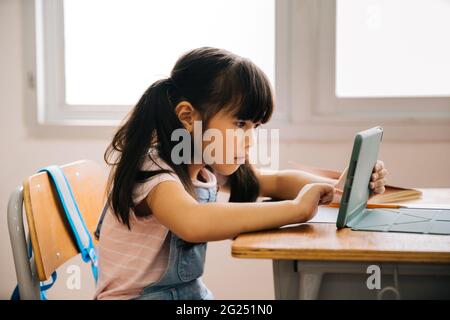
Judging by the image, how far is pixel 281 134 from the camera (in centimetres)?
193

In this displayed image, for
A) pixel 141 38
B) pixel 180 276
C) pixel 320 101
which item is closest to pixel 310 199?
pixel 180 276

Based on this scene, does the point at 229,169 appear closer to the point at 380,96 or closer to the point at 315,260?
the point at 315,260

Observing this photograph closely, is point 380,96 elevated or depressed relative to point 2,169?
elevated

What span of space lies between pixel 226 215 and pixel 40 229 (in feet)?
1.21

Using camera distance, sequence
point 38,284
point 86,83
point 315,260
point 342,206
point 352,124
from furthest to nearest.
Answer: point 86,83, point 352,124, point 38,284, point 342,206, point 315,260

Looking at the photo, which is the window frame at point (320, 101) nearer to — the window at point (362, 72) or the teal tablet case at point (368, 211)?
the window at point (362, 72)

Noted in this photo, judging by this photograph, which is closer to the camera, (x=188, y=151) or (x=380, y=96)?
(x=188, y=151)

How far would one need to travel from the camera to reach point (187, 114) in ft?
3.90

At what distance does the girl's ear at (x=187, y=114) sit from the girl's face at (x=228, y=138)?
0.03 m

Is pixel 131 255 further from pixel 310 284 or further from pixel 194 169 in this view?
pixel 310 284

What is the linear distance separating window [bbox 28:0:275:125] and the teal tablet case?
95 centimetres

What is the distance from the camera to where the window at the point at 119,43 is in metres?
2.01

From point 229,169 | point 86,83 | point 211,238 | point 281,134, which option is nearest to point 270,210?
point 211,238

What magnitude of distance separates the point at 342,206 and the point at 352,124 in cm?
97
